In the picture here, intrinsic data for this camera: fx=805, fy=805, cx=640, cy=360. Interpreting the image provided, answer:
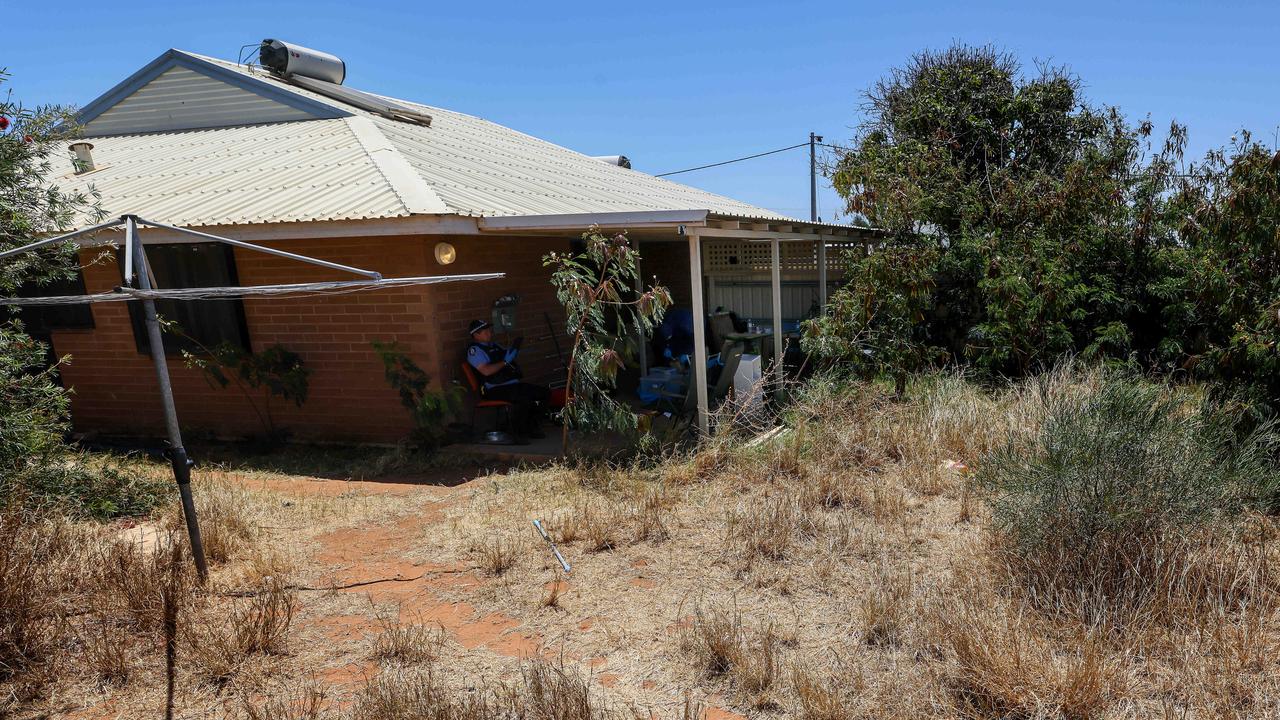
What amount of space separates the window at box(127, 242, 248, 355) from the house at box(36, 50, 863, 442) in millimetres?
19

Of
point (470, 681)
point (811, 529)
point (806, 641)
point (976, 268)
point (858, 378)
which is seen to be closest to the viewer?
point (470, 681)

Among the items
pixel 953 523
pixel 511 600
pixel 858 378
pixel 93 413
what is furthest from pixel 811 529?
pixel 93 413

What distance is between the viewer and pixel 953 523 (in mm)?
5219

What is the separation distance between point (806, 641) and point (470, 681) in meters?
1.56

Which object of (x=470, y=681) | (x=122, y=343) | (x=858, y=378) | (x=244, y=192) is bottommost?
(x=470, y=681)

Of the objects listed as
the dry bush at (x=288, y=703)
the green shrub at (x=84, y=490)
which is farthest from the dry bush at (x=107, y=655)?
the green shrub at (x=84, y=490)

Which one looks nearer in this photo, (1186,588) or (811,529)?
(1186,588)

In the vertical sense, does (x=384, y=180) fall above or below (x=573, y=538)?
above

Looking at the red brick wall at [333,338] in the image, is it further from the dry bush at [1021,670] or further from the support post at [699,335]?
the dry bush at [1021,670]

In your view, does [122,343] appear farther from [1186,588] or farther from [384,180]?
[1186,588]

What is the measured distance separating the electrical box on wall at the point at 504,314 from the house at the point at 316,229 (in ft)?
0.35

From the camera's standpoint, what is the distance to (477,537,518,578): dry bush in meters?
4.83

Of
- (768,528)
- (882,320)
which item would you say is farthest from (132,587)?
(882,320)

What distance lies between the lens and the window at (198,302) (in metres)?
8.27
